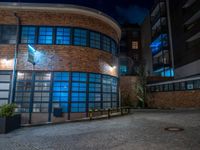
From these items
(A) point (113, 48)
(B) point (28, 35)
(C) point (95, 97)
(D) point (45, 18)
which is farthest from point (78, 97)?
(D) point (45, 18)

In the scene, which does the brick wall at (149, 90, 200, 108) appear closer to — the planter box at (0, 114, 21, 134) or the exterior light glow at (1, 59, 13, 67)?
the planter box at (0, 114, 21, 134)

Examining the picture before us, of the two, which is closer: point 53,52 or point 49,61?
point 49,61

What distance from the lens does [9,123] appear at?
8641 mm

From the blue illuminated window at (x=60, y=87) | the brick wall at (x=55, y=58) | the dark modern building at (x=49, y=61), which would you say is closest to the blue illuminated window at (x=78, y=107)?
the dark modern building at (x=49, y=61)

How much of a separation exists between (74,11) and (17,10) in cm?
462

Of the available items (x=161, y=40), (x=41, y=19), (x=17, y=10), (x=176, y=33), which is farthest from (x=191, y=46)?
(x=17, y=10)

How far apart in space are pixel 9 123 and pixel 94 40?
9.02 metres

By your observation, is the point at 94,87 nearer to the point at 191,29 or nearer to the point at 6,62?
the point at 6,62

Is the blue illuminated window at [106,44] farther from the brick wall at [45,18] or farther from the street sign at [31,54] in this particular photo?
the street sign at [31,54]

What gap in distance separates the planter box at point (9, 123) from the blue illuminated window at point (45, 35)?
19.9ft

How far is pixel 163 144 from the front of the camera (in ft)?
18.1

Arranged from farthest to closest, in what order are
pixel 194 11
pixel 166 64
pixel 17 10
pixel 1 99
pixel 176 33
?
pixel 166 64 → pixel 176 33 → pixel 194 11 → pixel 17 10 → pixel 1 99

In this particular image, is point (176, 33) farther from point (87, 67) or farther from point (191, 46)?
point (87, 67)

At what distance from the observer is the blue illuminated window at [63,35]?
1244 centimetres
